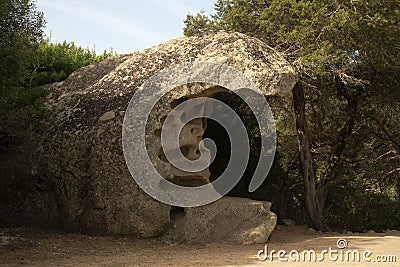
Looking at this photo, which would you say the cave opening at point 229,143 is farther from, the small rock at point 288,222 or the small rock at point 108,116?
the small rock at point 108,116

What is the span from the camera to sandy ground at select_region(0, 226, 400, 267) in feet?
23.1

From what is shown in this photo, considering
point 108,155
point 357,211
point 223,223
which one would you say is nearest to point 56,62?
point 108,155

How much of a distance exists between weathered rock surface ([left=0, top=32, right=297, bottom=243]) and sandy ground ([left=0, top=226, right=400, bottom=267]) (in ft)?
1.42

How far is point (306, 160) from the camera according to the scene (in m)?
12.5

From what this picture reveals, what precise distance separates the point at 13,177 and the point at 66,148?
1251 mm

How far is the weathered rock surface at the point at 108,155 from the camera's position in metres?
9.45

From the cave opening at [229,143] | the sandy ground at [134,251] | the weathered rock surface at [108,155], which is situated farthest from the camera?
the cave opening at [229,143]

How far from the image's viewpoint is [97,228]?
9.59 metres

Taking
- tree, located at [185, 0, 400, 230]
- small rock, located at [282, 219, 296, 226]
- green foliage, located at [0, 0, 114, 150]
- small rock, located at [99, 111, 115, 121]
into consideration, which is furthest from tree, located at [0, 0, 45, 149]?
small rock, located at [282, 219, 296, 226]

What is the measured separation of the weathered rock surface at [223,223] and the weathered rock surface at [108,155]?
2 centimetres

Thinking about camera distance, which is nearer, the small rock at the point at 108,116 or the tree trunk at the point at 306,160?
the small rock at the point at 108,116

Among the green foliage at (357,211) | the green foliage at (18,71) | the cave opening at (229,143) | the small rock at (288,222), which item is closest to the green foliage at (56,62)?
the green foliage at (18,71)

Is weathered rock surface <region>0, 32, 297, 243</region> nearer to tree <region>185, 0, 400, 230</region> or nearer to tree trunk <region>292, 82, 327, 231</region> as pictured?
tree <region>185, 0, 400, 230</region>

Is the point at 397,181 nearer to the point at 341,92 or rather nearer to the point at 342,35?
the point at 341,92
